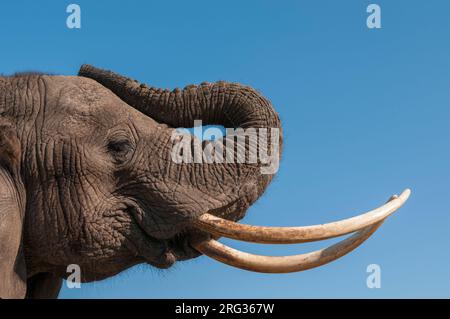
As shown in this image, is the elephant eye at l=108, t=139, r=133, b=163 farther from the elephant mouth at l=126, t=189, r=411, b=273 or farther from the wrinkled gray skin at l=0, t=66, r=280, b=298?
the elephant mouth at l=126, t=189, r=411, b=273

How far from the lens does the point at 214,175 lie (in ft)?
22.3

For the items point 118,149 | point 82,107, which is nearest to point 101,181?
point 118,149

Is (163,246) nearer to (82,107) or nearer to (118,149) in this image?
(118,149)

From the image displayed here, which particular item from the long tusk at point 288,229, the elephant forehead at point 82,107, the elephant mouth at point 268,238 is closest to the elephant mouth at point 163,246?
the elephant mouth at point 268,238

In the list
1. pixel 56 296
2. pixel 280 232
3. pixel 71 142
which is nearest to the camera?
pixel 280 232

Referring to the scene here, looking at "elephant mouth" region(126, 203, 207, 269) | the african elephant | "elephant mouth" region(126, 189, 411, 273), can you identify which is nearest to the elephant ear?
the african elephant

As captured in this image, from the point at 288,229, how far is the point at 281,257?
0.34 m

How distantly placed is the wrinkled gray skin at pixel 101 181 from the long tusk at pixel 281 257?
0.58ft

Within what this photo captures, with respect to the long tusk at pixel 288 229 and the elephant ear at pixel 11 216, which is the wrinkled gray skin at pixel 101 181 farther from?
the long tusk at pixel 288 229
